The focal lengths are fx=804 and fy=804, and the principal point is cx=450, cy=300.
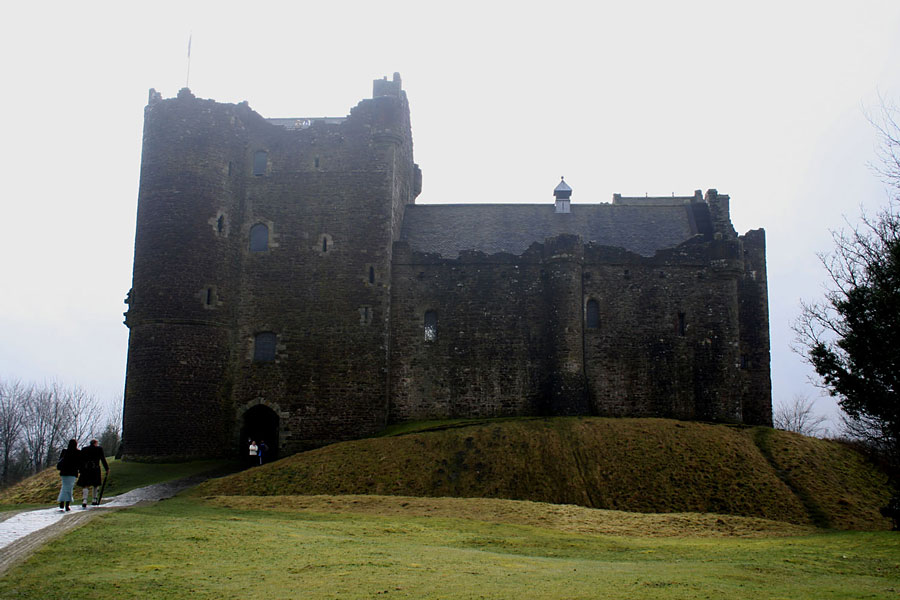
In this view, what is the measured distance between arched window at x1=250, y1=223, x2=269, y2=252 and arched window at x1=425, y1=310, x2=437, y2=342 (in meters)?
7.84

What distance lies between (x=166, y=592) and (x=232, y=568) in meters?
2.03

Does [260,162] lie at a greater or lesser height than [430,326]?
Answer: greater

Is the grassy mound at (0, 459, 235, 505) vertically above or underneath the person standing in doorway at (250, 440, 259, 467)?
underneath

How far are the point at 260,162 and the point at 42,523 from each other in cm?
2245

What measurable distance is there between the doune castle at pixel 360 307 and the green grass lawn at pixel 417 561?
12796mm

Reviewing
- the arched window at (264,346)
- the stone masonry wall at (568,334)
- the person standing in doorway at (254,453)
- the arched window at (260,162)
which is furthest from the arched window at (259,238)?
the person standing in doorway at (254,453)

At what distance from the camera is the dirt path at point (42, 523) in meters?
13.8

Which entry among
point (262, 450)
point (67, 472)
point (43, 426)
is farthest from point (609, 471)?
point (43, 426)

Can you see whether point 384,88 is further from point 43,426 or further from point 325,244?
point 43,426

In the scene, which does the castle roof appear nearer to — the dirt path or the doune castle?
the doune castle

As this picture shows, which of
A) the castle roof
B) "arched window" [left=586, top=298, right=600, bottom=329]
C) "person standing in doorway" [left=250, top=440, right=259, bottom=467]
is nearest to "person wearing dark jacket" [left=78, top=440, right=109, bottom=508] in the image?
"person standing in doorway" [left=250, top=440, right=259, bottom=467]

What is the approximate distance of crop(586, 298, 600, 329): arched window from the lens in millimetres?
35906

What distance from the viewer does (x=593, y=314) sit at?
36.1 m

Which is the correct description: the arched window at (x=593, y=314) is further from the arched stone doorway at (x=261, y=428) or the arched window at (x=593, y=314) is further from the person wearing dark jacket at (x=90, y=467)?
the person wearing dark jacket at (x=90, y=467)
